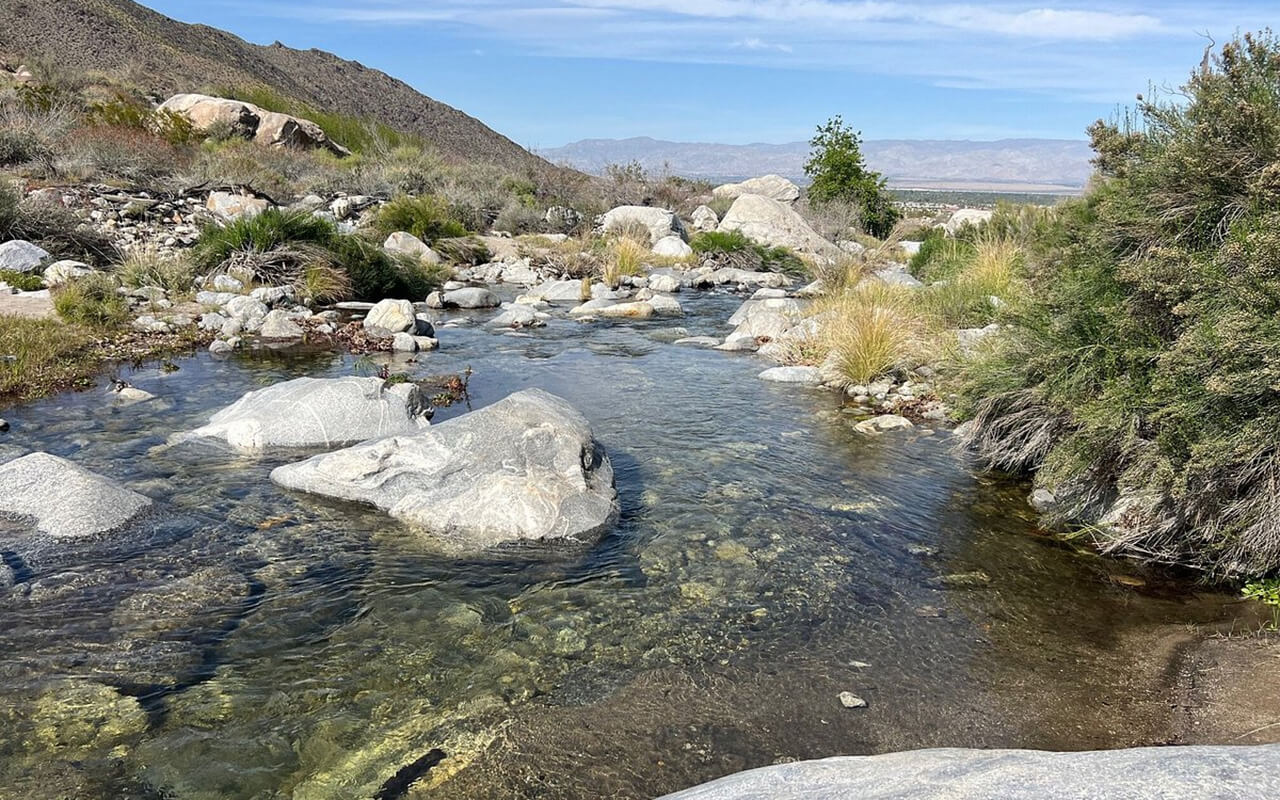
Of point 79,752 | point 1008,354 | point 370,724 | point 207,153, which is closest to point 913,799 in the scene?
point 370,724

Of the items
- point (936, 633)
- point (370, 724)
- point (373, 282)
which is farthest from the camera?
point (373, 282)

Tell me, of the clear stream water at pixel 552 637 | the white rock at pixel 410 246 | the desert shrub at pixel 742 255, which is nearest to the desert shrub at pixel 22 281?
the clear stream water at pixel 552 637

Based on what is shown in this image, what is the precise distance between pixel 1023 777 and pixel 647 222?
2506cm

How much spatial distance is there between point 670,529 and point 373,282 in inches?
466

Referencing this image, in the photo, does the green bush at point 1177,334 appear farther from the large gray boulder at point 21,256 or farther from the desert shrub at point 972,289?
the large gray boulder at point 21,256

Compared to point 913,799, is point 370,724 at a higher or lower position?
lower

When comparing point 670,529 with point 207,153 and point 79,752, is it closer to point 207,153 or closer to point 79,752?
point 79,752

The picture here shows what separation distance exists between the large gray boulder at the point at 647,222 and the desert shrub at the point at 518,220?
2.05 m

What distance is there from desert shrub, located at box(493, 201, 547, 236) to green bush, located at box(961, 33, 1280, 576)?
70.2ft

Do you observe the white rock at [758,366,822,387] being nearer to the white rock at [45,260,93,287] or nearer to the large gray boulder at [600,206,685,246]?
the white rock at [45,260,93,287]

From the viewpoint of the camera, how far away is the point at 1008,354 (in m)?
6.96

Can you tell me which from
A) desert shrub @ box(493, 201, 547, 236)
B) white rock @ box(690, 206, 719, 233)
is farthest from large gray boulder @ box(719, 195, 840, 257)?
desert shrub @ box(493, 201, 547, 236)

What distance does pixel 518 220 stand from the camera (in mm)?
26625

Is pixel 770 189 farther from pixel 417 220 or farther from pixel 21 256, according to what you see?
pixel 21 256
